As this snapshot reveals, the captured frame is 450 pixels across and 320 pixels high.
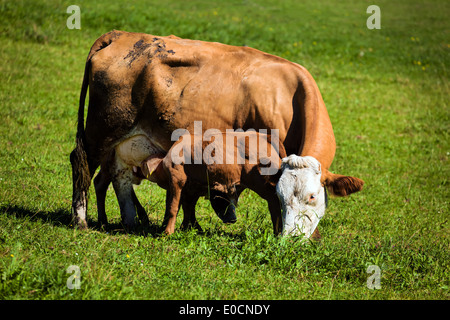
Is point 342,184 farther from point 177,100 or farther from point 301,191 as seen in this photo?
point 177,100

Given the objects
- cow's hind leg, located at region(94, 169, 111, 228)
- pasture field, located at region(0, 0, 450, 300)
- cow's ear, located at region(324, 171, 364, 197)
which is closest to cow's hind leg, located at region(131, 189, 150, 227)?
pasture field, located at region(0, 0, 450, 300)

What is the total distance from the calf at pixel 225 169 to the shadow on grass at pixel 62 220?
16.3 inches

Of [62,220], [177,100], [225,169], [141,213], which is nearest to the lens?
[225,169]

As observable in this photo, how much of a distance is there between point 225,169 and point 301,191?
100cm

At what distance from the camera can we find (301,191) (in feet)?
19.1

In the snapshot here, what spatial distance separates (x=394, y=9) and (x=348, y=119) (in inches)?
578

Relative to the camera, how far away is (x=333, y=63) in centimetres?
1944

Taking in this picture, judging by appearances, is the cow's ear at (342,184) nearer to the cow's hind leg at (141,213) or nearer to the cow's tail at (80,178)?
the cow's hind leg at (141,213)

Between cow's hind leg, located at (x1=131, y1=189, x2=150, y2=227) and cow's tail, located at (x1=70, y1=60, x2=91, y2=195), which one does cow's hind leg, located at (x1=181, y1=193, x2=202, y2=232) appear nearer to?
cow's hind leg, located at (x1=131, y1=189, x2=150, y2=227)

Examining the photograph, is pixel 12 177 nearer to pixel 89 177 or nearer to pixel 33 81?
pixel 89 177

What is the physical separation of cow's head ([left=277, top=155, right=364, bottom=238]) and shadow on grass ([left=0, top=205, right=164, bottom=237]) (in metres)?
1.67

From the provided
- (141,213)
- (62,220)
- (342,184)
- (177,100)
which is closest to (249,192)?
(141,213)

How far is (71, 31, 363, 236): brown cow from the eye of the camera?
656 centimetres

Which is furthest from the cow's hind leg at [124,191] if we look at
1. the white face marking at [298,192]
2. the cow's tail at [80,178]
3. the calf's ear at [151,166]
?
the white face marking at [298,192]
